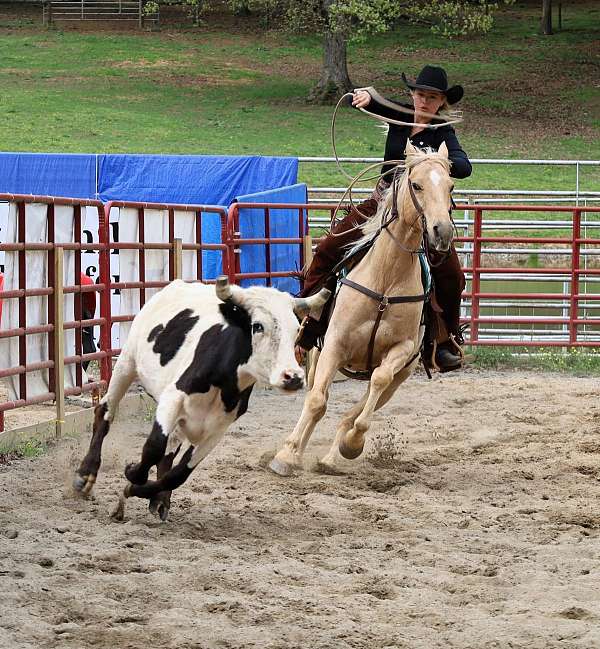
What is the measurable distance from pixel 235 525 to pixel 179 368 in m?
0.83

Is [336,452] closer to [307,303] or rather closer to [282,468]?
[282,468]

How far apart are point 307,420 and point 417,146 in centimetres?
185

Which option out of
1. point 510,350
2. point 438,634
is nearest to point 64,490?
point 438,634

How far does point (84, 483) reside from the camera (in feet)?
18.7

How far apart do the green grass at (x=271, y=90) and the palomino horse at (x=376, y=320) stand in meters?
16.3

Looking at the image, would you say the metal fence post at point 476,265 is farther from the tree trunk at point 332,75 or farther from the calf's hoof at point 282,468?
the tree trunk at point 332,75

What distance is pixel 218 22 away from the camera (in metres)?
44.3

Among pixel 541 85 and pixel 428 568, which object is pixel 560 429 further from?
→ pixel 541 85

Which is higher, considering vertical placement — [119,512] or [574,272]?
[119,512]

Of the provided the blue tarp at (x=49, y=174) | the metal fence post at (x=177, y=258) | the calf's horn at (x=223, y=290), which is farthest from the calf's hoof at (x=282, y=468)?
the blue tarp at (x=49, y=174)

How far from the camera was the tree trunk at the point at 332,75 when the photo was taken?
31.4 meters

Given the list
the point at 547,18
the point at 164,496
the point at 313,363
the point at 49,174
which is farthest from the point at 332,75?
the point at 164,496

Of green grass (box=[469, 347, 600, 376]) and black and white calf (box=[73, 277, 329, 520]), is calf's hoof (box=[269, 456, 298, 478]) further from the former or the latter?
green grass (box=[469, 347, 600, 376])

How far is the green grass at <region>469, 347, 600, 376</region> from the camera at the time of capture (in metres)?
12.0
